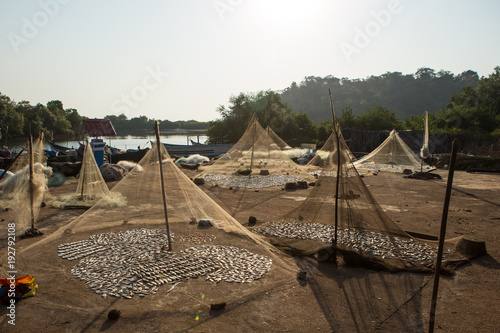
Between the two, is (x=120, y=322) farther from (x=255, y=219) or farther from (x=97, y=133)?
(x=97, y=133)

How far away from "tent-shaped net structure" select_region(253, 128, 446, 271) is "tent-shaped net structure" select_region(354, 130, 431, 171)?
437 inches

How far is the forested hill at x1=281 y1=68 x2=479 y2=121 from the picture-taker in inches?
2454

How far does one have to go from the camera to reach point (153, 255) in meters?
4.85

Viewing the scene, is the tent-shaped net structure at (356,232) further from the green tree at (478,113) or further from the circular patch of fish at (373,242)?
the green tree at (478,113)

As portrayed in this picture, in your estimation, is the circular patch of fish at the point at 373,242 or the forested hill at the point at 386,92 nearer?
the circular patch of fish at the point at 373,242

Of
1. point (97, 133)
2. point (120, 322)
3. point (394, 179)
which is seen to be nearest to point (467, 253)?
point (120, 322)

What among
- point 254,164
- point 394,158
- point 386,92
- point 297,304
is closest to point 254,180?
point 254,164

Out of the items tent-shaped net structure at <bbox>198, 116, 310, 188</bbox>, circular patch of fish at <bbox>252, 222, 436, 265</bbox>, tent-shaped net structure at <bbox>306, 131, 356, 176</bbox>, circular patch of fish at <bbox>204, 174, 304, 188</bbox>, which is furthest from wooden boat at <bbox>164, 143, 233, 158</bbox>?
circular patch of fish at <bbox>252, 222, 436, 265</bbox>

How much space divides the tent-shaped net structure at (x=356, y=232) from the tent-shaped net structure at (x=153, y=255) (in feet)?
2.78

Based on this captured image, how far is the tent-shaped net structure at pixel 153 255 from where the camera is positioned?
152 inches

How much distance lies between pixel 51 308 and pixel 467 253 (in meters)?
5.54

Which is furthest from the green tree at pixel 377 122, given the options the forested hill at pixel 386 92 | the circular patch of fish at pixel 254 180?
the forested hill at pixel 386 92

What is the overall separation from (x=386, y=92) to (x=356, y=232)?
229 ft

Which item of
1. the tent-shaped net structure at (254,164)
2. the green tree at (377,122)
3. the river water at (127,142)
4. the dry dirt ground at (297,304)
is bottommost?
the dry dirt ground at (297,304)
